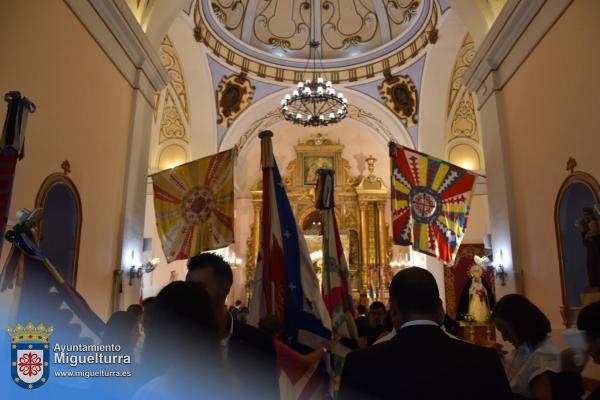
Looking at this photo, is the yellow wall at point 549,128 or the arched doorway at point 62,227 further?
the arched doorway at point 62,227

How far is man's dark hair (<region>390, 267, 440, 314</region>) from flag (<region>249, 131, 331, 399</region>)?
194cm

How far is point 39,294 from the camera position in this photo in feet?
9.32

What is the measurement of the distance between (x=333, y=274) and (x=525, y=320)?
2.61 metres

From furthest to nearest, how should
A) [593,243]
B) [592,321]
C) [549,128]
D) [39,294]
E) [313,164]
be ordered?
[313,164]
[549,128]
[593,243]
[39,294]
[592,321]

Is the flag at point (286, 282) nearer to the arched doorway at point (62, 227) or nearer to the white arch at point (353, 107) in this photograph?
the arched doorway at point (62, 227)

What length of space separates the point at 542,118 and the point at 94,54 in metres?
5.26

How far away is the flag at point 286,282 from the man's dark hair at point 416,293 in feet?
6.37

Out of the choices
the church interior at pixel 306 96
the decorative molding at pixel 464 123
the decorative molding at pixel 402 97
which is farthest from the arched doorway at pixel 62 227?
the decorative molding at pixel 464 123

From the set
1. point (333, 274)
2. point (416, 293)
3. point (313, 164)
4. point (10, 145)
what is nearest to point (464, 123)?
point (313, 164)

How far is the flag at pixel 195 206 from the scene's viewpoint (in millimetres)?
5824

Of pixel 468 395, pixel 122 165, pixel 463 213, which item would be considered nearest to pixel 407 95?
pixel 463 213

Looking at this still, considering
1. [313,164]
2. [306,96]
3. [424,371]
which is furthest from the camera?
[313,164]
